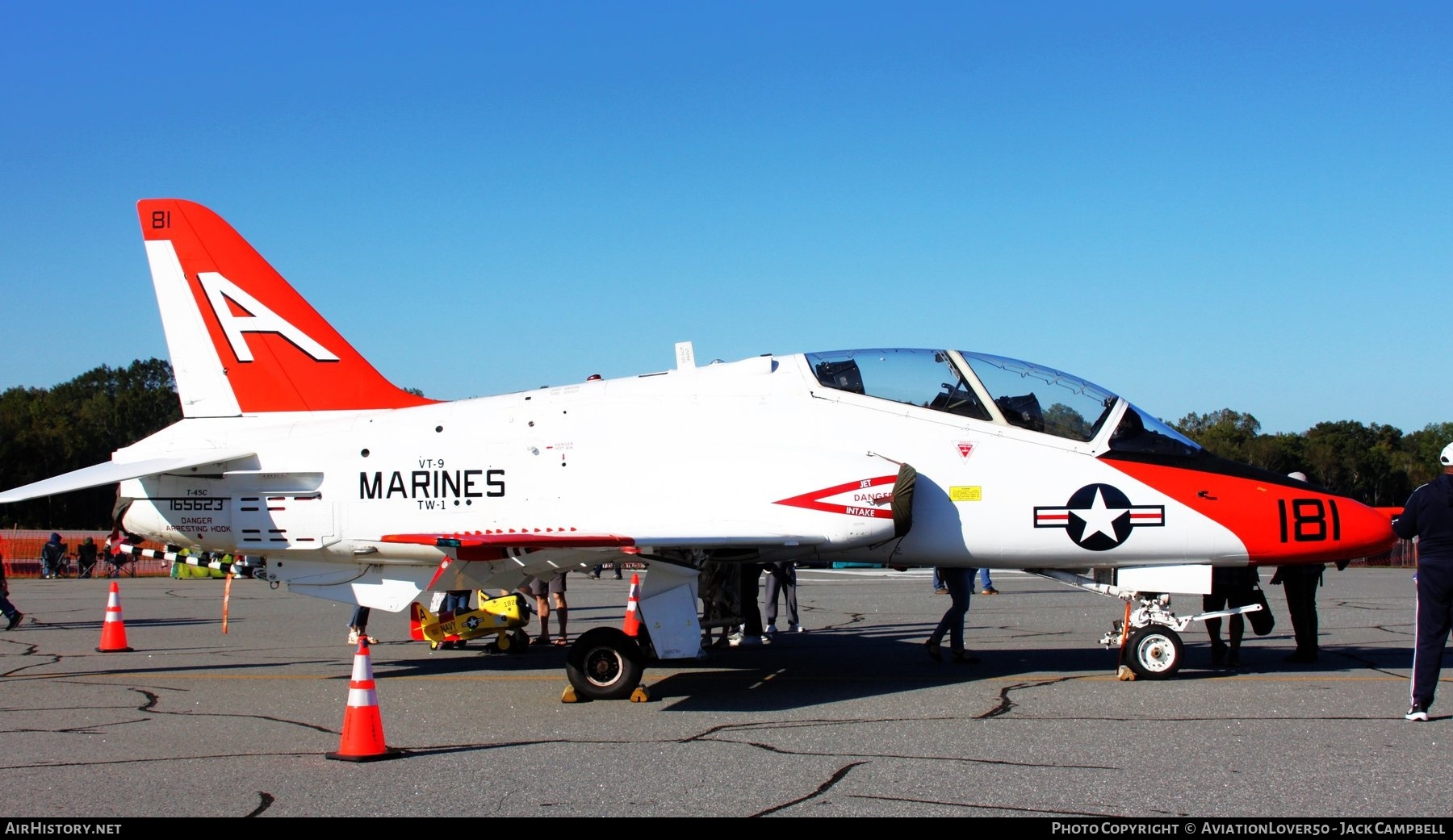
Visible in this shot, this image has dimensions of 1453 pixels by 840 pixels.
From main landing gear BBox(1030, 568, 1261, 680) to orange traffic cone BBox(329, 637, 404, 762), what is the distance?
6051 mm

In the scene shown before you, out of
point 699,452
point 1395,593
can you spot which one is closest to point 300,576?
point 699,452

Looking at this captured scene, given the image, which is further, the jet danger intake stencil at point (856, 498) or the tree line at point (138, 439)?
the tree line at point (138, 439)

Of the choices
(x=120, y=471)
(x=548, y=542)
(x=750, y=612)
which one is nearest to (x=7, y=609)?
(x=120, y=471)

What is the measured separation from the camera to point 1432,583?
8.04 m

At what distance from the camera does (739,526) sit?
10.1 m

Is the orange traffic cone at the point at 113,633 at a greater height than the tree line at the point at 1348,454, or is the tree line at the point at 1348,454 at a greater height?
the tree line at the point at 1348,454

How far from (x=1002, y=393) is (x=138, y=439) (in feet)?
260

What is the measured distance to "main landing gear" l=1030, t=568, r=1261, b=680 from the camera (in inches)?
407

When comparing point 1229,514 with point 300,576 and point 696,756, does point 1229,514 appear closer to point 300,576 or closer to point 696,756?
point 696,756

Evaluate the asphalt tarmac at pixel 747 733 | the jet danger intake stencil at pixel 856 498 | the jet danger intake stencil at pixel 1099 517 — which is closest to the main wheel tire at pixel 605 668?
the asphalt tarmac at pixel 747 733

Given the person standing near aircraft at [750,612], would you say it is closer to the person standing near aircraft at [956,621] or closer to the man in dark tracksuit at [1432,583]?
the person standing near aircraft at [956,621]

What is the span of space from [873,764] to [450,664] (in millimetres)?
6802

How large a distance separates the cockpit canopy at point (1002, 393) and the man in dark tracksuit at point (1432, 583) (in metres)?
Result: 2.51

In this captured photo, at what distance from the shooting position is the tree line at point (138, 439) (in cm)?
6538
